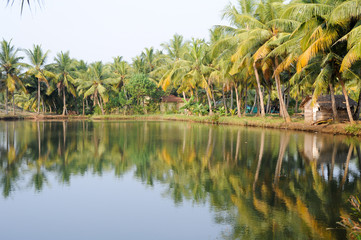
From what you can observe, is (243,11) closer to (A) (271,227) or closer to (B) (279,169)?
(B) (279,169)

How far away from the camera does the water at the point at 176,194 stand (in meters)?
5.11

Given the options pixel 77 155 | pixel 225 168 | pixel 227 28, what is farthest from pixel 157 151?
pixel 227 28

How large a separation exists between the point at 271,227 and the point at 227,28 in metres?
22.2

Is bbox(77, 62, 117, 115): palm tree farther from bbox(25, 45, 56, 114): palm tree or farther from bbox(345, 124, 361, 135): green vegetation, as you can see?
bbox(345, 124, 361, 135): green vegetation

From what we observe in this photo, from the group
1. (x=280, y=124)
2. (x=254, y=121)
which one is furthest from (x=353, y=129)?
(x=254, y=121)

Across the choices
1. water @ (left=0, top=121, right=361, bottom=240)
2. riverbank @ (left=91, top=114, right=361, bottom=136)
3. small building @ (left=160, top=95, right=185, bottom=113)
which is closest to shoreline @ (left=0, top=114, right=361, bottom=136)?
riverbank @ (left=91, top=114, right=361, bottom=136)

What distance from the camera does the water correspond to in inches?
201

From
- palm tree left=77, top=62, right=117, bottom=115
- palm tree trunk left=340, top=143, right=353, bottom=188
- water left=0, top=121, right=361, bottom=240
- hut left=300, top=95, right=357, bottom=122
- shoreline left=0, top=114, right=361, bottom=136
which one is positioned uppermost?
palm tree left=77, top=62, right=117, bottom=115

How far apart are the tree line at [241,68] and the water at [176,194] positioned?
19.3ft

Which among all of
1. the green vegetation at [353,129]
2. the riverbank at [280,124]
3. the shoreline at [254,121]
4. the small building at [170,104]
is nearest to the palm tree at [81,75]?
the shoreline at [254,121]

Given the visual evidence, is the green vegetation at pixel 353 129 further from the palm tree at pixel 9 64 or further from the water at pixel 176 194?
the palm tree at pixel 9 64

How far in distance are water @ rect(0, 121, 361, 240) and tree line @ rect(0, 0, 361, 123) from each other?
231 inches

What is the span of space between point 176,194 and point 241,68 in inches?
807

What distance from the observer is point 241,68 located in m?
26.2
